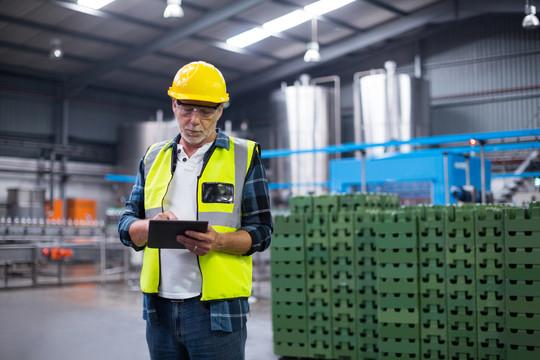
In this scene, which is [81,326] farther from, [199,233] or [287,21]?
[287,21]

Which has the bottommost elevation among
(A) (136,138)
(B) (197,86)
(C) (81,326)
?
(C) (81,326)

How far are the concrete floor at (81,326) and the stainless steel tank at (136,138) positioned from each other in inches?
358

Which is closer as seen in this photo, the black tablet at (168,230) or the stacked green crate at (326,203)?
the black tablet at (168,230)

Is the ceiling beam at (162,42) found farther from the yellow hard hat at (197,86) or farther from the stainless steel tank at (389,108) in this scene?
the yellow hard hat at (197,86)

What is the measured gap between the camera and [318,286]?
5.73 m

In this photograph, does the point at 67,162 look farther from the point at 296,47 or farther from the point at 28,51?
the point at 296,47

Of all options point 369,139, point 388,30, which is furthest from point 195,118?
point 388,30

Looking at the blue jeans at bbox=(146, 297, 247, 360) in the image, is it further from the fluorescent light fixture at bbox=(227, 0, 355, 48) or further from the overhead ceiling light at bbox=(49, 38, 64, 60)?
the fluorescent light fixture at bbox=(227, 0, 355, 48)

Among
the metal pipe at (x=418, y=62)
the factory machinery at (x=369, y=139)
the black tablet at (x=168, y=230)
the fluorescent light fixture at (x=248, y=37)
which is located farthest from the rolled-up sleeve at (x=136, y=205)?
the metal pipe at (x=418, y=62)

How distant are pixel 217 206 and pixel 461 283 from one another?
360 cm

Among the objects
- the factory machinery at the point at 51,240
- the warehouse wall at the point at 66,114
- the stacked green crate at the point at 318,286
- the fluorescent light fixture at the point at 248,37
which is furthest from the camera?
the warehouse wall at the point at 66,114

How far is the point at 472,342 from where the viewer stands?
5023 mm

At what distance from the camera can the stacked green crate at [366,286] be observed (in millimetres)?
5484

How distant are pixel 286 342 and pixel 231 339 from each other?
3.88m
